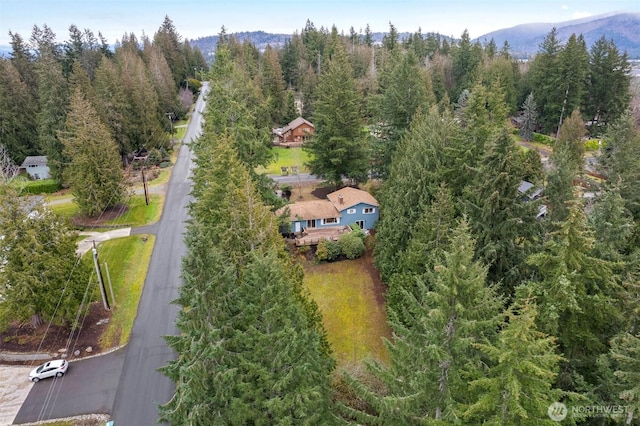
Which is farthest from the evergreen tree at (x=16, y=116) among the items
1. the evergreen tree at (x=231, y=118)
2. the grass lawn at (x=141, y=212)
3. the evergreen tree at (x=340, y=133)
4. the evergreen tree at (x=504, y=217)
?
the evergreen tree at (x=504, y=217)

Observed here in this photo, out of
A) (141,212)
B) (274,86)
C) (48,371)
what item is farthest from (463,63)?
(48,371)

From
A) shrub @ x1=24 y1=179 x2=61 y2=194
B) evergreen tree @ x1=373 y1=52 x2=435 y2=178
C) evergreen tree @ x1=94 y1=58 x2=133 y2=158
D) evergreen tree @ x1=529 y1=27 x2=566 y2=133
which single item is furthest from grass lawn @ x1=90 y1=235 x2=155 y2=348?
evergreen tree @ x1=529 y1=27 x2=566 y2=133

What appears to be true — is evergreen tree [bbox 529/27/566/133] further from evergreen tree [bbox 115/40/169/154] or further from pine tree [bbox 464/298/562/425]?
pine tree [bbox 464/298/562/425]

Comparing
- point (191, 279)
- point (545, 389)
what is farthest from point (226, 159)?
point (545, 389)

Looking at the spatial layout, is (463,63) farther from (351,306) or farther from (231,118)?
(351,306)

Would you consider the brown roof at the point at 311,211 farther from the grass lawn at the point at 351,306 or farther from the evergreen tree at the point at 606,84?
→ the evergreen tree at the point at 606,84

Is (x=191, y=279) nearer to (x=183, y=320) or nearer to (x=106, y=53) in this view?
(x=183, y=320)

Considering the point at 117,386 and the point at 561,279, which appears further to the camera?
the point at 117,386
